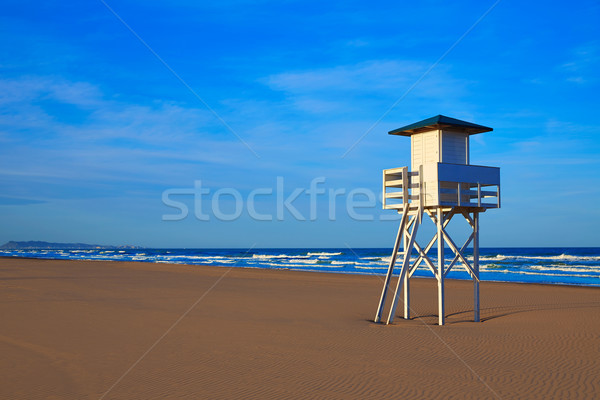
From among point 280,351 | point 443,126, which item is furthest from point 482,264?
point 280,351

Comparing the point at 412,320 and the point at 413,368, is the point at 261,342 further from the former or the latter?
the point at 412,320

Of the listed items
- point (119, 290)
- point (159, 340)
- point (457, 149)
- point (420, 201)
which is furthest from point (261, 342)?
point (119, 290)

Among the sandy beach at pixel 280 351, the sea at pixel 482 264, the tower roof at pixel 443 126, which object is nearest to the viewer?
the sandy beach at pixel 280 351

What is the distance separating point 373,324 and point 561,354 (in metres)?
4.72

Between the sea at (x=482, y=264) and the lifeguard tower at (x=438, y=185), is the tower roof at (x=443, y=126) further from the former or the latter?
the sea at (x=482, y=264)

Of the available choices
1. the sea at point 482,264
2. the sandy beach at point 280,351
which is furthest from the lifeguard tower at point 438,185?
the sea at point 482,264

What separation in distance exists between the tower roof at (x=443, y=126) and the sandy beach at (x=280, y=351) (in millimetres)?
5203

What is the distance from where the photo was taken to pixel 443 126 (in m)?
13.0

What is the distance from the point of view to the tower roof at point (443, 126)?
1278 centimetres

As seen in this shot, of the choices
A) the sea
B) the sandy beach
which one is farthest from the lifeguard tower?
the sea

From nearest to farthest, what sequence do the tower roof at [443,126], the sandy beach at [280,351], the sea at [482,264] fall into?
the sandy beach at [280,351], the tower roof at [443,126], the sea at [482,264]

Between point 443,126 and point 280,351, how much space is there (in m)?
7.26

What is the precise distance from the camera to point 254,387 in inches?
290

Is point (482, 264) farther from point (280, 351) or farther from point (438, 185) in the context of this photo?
point (280, 351)
